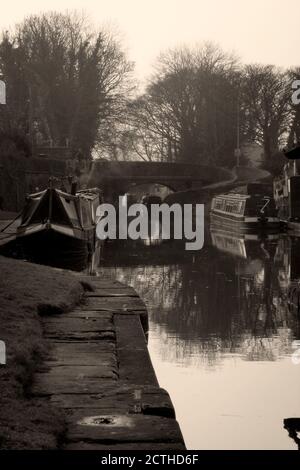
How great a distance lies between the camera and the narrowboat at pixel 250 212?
44312mm

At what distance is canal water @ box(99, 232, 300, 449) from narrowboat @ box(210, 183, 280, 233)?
51.3 ft

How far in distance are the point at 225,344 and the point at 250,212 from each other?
110ft

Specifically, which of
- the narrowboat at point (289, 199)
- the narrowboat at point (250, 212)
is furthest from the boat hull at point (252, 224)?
the narrowboat at point (289, 199)

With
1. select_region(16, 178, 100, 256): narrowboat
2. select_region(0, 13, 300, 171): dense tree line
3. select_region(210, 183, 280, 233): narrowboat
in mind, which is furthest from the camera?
select_region(0, 13, 300, 171): dense tree line

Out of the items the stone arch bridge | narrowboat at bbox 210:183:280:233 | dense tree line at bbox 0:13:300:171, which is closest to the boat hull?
narrowboat at bbox 210:183:280:233

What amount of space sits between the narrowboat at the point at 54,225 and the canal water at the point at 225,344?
122 cm

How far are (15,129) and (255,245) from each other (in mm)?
15647

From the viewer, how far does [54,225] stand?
91.2ft

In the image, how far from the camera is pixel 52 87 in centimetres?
6303

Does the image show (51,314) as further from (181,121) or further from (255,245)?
(181,121)

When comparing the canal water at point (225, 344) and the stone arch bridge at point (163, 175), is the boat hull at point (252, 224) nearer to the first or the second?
the canal water at point (225, 344)

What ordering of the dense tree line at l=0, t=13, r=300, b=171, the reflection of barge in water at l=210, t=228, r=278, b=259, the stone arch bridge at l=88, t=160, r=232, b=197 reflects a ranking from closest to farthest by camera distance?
the reflection of barge in water at l=210, t=228, r=278, b=259, the dense tree line at l=0, t=13, r=300, b=171, the stone arch bridge at l=88, t=160, r=232, b=197

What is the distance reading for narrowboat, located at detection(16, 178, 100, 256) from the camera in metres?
26.8

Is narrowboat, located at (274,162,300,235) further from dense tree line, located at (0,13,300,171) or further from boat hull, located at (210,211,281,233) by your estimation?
dense tree line, located at (0,13,300,171)
